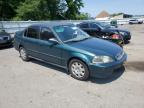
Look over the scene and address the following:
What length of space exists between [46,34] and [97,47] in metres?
1.88

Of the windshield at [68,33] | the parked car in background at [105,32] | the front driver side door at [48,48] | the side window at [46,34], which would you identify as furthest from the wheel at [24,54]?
the parked car in background at [105,32]

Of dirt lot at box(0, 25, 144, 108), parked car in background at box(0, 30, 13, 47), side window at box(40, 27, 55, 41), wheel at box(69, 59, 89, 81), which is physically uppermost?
side window at box(40, 27, 55, 41)

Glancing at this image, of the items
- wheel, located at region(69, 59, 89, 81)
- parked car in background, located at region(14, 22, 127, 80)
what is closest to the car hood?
parked car in background, located at region(14, 22, 127, 80)

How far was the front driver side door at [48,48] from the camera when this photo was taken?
668 centimetres

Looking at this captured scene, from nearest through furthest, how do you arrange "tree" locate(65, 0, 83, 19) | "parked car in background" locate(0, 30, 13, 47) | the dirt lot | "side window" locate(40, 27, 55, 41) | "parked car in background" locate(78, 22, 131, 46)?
1. the dirt lot
2. "side window" locate(40, 27, 55, 41)
3. "parked car in background" locate(0, 30, 13, 47)
4. "parked car in background" locate(78, 22, 131, 46)
5. "tree" locate(65, 0, 83, 19)

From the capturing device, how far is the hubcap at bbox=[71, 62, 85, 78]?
19.9ft

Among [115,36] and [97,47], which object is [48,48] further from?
[115,36]

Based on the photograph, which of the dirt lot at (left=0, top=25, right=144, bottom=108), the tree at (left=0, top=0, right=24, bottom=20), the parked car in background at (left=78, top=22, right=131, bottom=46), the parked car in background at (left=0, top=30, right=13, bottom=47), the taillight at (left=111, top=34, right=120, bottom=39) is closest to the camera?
the dirt lot at (left=0, top=25, right=144, bottom=108)

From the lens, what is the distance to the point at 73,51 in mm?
6164

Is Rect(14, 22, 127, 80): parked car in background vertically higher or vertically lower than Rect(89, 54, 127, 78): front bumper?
higher

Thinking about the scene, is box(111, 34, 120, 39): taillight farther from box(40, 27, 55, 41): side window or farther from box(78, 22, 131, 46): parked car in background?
box(40, 27, 55, 41): side window

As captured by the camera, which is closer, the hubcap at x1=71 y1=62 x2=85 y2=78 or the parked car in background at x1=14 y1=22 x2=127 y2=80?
the parked car in background at x1=14 y1=22 x2=127 y2=80

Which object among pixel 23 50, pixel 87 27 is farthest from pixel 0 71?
pixel 87 27

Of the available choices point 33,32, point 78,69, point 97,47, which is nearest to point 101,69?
point 78,69
